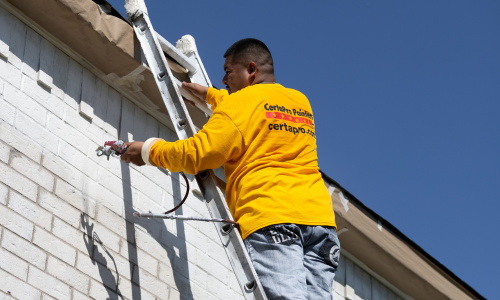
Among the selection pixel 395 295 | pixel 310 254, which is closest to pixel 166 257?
pixel 310 254

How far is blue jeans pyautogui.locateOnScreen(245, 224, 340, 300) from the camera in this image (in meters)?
3.34

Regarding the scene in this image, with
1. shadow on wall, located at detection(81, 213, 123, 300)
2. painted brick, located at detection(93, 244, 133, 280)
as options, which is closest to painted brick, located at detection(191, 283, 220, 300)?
painted brick, located at detection(93, 244, 133, 280)

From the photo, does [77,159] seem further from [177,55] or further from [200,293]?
[200,293]

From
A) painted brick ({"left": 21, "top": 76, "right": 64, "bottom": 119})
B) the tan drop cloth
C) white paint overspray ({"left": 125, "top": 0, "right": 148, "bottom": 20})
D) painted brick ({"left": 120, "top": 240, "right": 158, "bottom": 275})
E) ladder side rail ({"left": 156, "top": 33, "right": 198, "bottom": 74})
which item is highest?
white paint overspray ({"left": 125, "top": 0, "right": 148, "bottom": 20})

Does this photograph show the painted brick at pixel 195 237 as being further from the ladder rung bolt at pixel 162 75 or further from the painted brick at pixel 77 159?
the ladder rung bolt at pixel 162 75

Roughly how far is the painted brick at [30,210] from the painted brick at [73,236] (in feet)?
0.19

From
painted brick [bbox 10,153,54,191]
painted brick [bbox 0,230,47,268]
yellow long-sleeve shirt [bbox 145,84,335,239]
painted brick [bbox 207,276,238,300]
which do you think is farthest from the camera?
painted brick [bbox 207,276,238,300]

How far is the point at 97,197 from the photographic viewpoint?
440cm

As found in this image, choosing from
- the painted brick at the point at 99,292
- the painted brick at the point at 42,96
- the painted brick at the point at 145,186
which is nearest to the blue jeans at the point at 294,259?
the painted brick at the point at 99,292

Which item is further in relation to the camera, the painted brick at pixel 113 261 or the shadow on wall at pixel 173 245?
the shadow on wall at pixel 173 245

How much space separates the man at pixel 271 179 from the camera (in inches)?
135

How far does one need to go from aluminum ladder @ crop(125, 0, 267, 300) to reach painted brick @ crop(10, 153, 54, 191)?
842 mm

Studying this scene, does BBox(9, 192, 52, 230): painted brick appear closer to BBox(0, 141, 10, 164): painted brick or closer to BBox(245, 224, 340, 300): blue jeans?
BBox(0, 141, 10, 164): painted brick

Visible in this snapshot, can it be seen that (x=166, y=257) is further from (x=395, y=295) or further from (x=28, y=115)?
(x=395, y=295)
